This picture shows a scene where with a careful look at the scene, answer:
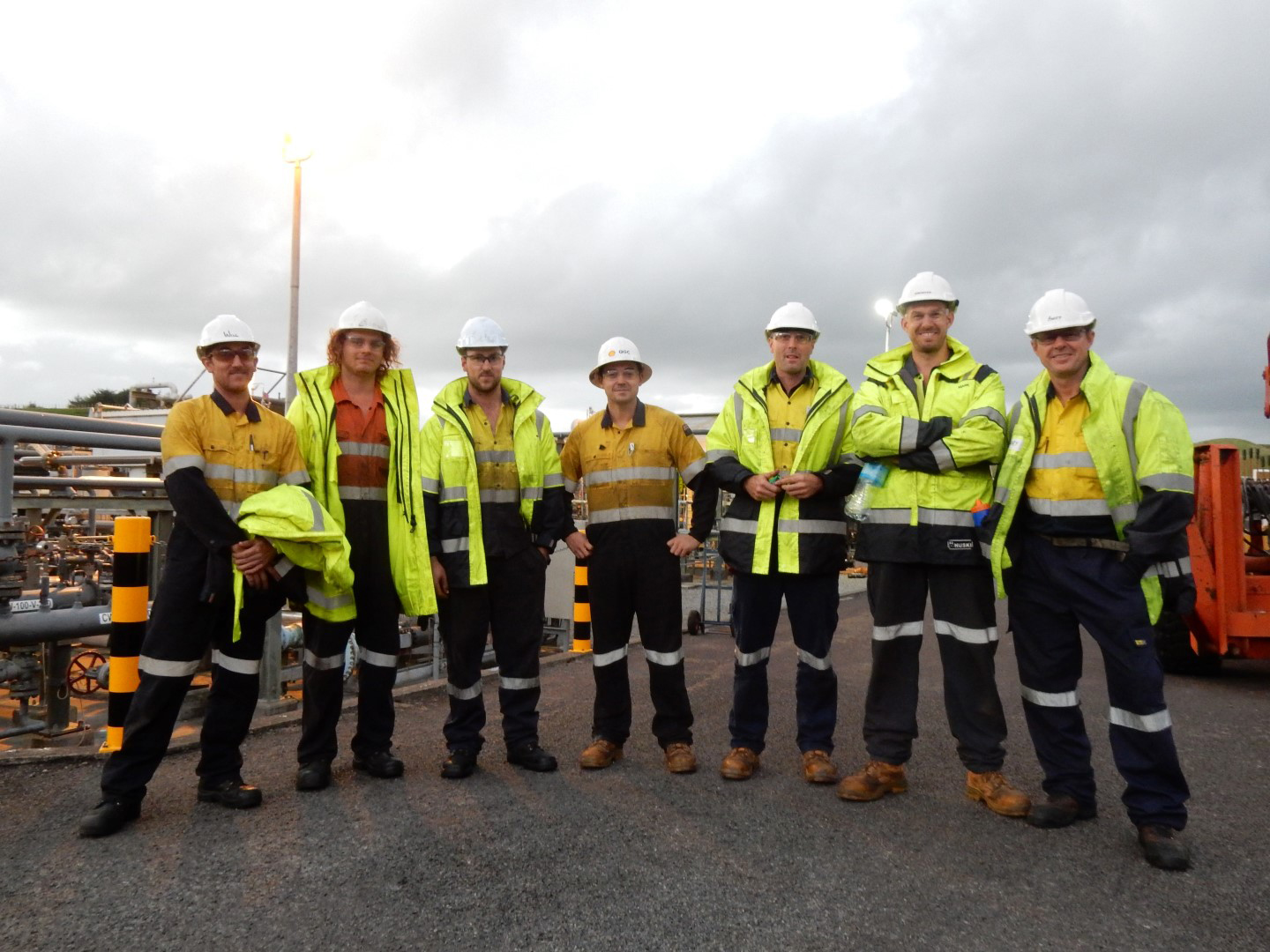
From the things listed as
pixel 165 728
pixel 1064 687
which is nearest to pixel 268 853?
pixel 165 728

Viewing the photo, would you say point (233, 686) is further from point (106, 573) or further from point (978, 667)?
point (106, 573)

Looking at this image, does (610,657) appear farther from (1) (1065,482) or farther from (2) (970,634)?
(1) (1065,482)

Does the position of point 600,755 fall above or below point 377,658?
below

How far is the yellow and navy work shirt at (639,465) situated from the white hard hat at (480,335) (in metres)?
0.69

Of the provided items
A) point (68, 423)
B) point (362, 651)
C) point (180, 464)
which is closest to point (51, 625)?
point (68, 423)

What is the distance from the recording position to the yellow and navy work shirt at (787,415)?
14.7 feet

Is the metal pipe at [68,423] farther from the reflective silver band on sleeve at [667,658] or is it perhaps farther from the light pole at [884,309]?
the light pole at [884,309]

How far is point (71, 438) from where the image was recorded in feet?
15.5

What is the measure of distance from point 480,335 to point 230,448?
4.39 ft

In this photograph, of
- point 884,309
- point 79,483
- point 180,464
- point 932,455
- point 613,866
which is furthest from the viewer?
point 884,309

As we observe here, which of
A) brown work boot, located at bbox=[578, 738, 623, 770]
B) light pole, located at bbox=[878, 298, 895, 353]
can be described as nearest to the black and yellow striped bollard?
brown work boot, located at bbox=[578, 738, 623, 770]

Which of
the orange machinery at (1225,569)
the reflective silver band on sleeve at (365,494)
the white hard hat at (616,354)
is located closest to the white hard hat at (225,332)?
the reflective silver band on sleeve at (365,494)

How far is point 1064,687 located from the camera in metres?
3.90

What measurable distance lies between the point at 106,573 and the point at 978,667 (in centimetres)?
766
